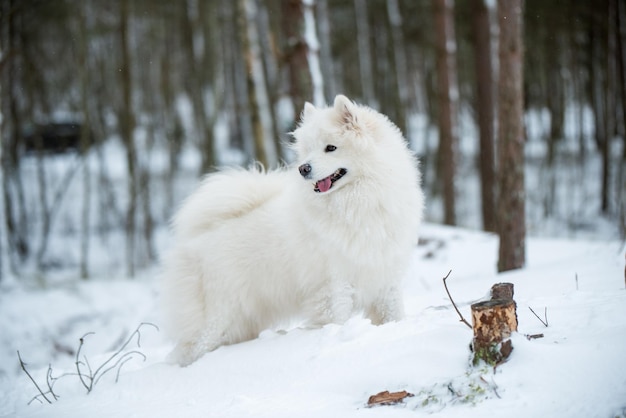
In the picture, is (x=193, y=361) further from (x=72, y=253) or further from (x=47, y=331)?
(x=72, y=253)

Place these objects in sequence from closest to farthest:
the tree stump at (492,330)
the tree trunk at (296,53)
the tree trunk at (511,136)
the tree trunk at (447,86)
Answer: the tree stump at (492,330)
the tree trunk at (511,136)
the tree trunk at (296,53)
the tree trunk at (447,86)

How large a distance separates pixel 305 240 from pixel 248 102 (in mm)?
8078

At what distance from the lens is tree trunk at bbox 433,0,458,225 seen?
33.5 feet

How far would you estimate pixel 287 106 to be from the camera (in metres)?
6.94

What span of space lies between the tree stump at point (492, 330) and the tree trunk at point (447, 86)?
8.37 m

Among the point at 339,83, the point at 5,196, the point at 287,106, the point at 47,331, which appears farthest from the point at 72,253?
the point at 339,83

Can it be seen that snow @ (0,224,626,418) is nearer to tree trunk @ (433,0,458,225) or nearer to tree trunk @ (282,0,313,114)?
tree trunk @ (282,0,313,114)

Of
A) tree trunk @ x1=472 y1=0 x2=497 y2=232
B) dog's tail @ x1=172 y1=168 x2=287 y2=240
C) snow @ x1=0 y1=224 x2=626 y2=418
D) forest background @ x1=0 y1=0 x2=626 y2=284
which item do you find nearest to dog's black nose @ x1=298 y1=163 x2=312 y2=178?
dog's tail @ x1=172 y1=168 x2=287 y2=240

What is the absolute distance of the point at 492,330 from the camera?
7.79ft

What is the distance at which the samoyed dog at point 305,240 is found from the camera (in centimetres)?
370

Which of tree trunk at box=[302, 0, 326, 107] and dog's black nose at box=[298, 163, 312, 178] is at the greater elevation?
tree trunk at box=[302, 0, 326, 107]

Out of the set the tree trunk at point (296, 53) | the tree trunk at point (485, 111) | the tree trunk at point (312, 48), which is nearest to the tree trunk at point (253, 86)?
the tree trunk at point (296, 53)

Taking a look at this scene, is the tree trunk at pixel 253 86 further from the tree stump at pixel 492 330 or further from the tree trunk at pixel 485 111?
the tree stump at pixel 492 330

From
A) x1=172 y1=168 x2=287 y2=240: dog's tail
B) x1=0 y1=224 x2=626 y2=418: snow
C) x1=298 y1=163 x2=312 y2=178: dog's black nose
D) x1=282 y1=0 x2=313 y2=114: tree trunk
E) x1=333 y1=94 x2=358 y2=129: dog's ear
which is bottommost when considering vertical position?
x1=0 y1=224 x2=626 y2=418: snow
